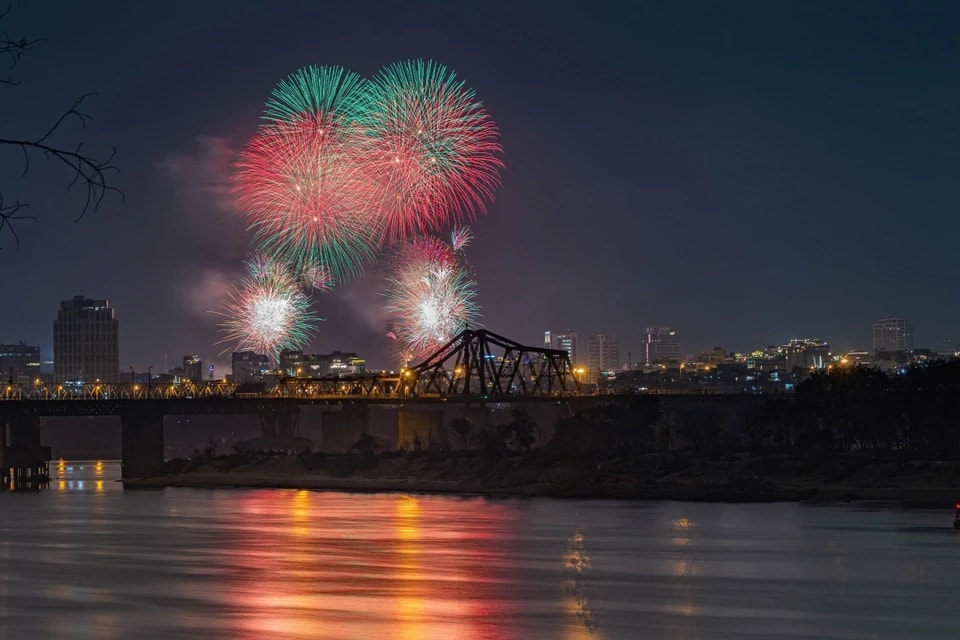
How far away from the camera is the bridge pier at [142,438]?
19025 cm

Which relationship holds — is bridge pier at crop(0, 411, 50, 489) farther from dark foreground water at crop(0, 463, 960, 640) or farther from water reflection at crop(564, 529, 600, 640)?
water reflection at crop(564, 529, 600, 640)

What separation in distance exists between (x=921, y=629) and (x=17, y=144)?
4280cm

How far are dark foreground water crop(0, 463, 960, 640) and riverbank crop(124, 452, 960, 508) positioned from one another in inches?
427

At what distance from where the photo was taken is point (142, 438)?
19188 cm

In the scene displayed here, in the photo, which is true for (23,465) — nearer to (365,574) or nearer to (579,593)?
(365,574)

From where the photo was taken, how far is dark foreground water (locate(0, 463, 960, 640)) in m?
55.5

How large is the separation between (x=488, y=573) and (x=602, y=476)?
73.5 metres

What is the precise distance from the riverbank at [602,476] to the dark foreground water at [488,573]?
35.6ft

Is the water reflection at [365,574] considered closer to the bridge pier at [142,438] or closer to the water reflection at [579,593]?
the water reflection at [579,593]

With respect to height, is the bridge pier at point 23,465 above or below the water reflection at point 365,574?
above

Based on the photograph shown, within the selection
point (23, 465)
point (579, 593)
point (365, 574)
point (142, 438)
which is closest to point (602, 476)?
point (142, 438)

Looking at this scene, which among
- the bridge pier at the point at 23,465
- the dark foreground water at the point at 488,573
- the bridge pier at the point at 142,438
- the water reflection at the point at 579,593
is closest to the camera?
the water reflection at the point at 579,593

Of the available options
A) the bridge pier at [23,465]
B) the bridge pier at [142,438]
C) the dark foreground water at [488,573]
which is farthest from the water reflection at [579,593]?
the bridge pier at [142,438]

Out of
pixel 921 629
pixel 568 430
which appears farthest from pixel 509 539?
pixel 568 430
